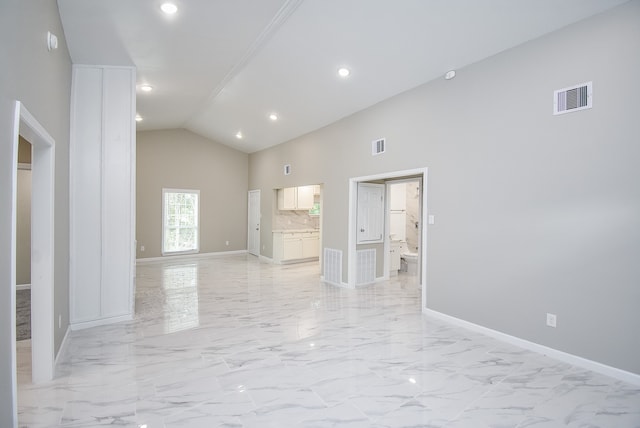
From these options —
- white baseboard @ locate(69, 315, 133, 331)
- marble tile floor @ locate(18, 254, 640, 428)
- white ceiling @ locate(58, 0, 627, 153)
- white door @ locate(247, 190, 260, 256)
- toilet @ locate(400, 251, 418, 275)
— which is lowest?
marble tile floor @ locate(18, 254, 640, 428)

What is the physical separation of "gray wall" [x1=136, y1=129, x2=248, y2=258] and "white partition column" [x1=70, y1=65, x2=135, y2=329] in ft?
15.7

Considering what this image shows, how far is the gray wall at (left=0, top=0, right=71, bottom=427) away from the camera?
1642 millimetres

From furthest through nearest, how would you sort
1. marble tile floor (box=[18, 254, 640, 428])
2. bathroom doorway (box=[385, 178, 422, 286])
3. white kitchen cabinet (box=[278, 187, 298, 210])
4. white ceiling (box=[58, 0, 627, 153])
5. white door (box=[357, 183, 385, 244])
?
white kitchen cabinet (box=[278, 187, 298, 210])
bathroom doorway (box=[385, 178, 422, 286])
white door (box=[357, 183, 385, 244])
white ceiling (box=[58, 0, 627, 153])
marble tile floor (box=[18, 254, 640, 428])

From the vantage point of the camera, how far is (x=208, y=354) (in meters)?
A: 3.25

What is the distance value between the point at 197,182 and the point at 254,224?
1979 mm

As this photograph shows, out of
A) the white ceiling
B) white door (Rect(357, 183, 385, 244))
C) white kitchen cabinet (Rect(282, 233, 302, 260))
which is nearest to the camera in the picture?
the white ceiling

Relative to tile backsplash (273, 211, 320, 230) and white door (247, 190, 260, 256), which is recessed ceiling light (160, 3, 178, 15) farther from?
white door (247, 190, 260, 256)

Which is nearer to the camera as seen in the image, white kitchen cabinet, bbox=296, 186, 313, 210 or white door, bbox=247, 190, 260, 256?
white kitchen cabinet, bbox=296, 186, 313, 210

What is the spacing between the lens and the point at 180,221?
356 inches

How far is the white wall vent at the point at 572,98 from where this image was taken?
295 cm

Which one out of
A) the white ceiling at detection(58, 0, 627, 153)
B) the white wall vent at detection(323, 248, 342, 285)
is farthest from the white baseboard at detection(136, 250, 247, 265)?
the white ceiling at detection(58, 0, 627, 153)

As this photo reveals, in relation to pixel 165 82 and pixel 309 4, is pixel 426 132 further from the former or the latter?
pixel 165 82

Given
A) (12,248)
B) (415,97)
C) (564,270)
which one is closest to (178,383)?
(12,248)

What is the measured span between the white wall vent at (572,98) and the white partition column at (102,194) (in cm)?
465
